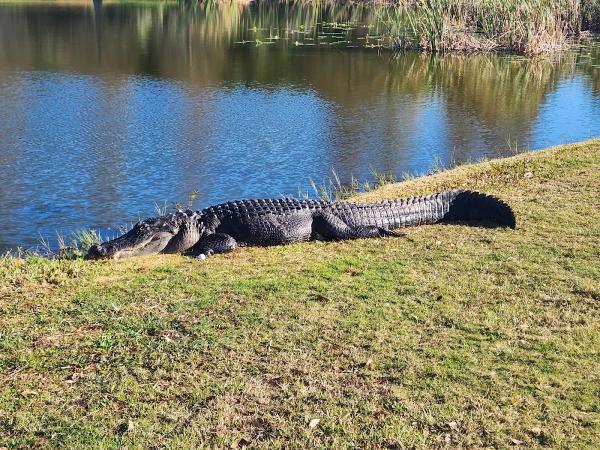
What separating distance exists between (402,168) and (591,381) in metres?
7.78

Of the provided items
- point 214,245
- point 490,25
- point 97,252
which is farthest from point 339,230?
point 490,25

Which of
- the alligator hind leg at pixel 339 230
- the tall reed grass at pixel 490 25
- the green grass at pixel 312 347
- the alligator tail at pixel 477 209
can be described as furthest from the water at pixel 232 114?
the green grass at pixel 312 347

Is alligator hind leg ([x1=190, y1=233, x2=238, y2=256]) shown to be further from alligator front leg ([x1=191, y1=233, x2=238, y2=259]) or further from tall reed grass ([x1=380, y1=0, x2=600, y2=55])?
tall reed grass ([x1=380, y1=0, x2=600, y2=55])

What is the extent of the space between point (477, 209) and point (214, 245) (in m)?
2.73

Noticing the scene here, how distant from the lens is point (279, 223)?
6.80 metres

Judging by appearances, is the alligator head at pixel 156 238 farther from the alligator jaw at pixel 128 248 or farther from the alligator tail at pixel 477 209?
the alligator tail at pixel 477 209

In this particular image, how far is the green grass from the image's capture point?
3.56 m

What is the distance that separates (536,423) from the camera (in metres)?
3.61

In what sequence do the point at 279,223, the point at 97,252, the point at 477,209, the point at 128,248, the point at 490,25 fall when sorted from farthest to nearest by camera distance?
the point at 490,25 → the point at 477,209 → the point at 279,223 → the point at 128,248 → the point at 97,252

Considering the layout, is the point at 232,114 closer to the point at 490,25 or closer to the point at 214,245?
the point at 214,245

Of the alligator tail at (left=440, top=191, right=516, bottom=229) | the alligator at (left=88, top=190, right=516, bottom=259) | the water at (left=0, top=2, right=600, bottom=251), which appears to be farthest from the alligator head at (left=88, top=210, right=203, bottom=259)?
the alligator tail at (left=440, top=191, right=516, bottom=229)

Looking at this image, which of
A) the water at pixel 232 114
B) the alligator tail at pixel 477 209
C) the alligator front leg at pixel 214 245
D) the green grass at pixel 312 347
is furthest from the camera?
the water at pixel 232 114

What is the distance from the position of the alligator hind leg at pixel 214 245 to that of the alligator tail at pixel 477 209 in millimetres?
2273

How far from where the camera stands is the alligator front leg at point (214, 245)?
653 cm
